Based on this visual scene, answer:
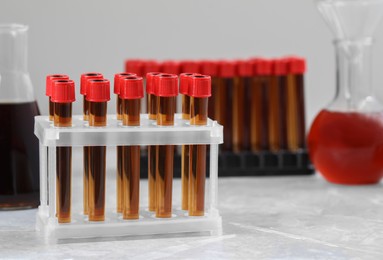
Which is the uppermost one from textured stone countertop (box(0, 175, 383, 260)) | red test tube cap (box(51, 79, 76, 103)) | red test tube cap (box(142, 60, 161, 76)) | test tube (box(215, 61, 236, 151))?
red test tube cap (box(142, 60, 161, 76))

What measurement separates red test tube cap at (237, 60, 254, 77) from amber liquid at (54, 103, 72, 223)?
528mm

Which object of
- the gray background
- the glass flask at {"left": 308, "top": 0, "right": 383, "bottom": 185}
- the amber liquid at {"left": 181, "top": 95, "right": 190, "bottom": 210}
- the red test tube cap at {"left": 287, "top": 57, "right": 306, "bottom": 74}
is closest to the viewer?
the amber liquid at {"left": 181, "top": 95, "right": 190, "bottom": 210}

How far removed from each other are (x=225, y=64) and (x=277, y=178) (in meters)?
0.24

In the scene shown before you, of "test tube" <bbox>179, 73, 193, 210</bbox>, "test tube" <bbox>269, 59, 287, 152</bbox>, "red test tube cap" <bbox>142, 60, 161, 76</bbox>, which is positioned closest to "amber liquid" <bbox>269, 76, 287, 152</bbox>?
"test tube" <bbox>269, 59, 287, 152</bbox>

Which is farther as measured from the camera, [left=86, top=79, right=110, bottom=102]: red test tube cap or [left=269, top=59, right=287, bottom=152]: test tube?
[left=269, top=59, right=287, bottom=152]: test tube

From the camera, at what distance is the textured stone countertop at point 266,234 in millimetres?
1171

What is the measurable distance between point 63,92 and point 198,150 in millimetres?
207

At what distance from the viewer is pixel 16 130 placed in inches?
55.2

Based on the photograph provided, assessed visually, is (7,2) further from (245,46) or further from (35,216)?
(35,216)

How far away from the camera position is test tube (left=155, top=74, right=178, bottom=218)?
1243 millimetres

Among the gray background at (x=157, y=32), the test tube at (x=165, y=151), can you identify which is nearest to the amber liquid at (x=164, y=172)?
the test tube at (x=165, y=151)

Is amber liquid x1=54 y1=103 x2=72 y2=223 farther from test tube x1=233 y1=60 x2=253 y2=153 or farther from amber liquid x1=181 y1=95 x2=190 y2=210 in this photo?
test tube x1=233 y1=60 x2=253 y2=153

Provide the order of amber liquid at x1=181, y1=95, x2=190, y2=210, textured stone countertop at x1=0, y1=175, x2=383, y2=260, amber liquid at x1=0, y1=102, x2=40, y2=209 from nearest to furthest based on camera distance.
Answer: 1. textured stone countertop at x1=0, y1=175, x2=383, y2=260
2. amber liquid at x1=181, y1=95, x2=190, y2=210
3. amber liquid at x1=0, y1=102, x2=40, y2=209

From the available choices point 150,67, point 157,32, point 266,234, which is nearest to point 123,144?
point 266,234
